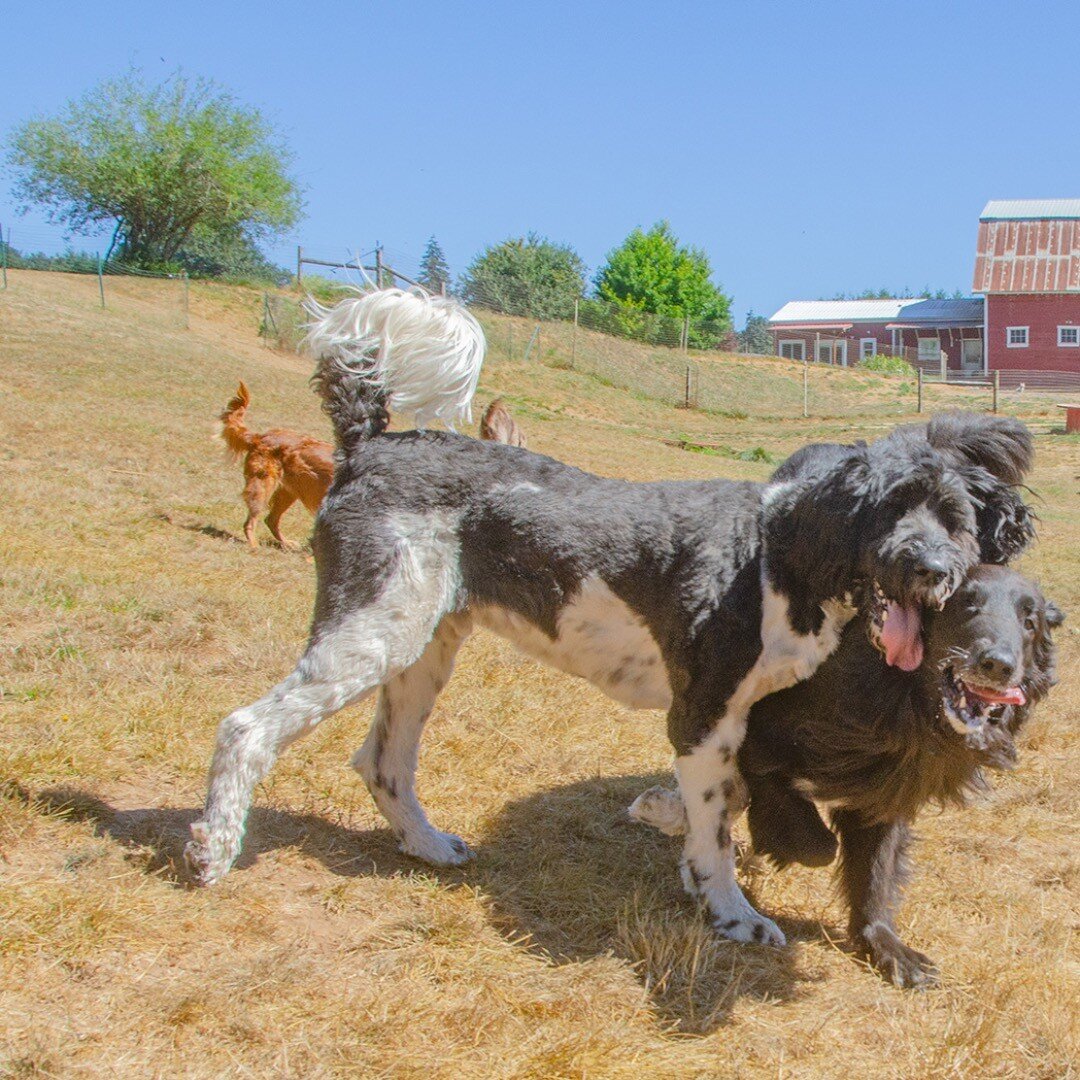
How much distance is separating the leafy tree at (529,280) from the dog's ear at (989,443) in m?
37.5

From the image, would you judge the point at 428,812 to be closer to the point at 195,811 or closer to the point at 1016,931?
the point at 195,811

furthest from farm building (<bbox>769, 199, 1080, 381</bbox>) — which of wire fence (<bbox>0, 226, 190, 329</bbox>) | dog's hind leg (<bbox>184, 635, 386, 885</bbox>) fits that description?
dog's hind leg (<bbox>184, 635, 386, 885</bbox>)

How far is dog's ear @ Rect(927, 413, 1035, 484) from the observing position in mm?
3467

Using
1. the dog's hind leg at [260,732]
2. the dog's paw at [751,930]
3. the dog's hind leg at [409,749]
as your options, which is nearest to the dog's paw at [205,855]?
the dog's hind leg at [260,732]

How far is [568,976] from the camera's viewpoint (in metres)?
3.56

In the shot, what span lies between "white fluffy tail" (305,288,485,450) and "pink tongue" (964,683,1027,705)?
6.91 feet

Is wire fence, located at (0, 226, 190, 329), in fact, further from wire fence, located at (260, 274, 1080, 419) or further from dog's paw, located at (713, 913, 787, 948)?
dog's paw, located at (713, 913, 787, 948)

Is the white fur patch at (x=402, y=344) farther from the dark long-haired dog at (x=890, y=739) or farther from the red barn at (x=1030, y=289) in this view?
the red barn at (x=1030, y=289)

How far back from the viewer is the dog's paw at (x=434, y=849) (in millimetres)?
4301

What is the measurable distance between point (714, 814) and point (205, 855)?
65.3 inches

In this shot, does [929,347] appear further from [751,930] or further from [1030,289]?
[751,930]

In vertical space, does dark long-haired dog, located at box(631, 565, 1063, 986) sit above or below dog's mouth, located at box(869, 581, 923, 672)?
below

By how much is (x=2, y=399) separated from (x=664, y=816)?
12.1 m

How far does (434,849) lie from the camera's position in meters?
4.32
